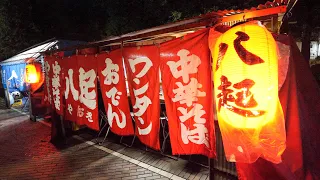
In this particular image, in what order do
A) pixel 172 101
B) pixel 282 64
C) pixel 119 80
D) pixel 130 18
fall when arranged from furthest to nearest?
pixel 130 18
pixel 119 80
pixel 172 101
pixel 282 64

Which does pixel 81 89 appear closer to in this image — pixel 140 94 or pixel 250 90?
pixel 140 94

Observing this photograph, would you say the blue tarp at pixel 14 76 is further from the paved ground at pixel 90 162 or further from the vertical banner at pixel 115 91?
the vertical banner at pixel 115 91

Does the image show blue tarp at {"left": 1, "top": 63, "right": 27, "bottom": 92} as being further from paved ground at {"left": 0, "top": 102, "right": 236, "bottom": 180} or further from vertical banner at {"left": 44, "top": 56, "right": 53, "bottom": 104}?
→ paved ground at {"left": 0, "top": 102, "right": 236, "bottom": 180}

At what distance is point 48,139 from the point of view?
10.2m

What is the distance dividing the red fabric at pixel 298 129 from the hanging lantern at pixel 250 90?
3.23 feet

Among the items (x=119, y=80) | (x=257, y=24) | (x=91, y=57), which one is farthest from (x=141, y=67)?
(x=257, y=24)

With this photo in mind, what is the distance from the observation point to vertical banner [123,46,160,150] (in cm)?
517

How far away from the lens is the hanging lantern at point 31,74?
12.3 metres

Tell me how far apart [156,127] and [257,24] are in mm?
3399

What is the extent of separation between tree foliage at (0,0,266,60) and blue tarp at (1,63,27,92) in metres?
6.29

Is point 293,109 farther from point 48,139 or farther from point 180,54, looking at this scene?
point 48,139

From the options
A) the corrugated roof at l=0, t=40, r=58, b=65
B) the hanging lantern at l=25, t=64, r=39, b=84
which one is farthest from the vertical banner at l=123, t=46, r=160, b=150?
the corrugated roof at l=0, t=40, r=58, b=65

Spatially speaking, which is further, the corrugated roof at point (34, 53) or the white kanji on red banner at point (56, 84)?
the corrugated roof at point (34, 53)

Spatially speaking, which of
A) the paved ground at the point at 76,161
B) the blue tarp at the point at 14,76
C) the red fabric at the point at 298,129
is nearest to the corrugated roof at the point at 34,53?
the blue tarp at the point at 14,76
